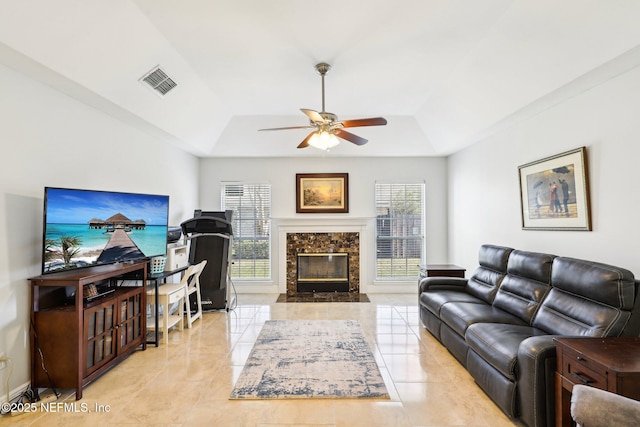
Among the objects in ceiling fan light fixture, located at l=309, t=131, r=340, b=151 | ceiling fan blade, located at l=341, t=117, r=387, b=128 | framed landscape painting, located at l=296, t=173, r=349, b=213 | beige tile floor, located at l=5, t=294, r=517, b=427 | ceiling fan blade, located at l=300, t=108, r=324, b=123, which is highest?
ceiling fan blade, located at l=300, t=108, r=324, b=123

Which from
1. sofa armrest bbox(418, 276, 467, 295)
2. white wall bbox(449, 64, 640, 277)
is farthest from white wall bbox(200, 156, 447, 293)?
sofa armrest bbox(418, 276, 467, 295)

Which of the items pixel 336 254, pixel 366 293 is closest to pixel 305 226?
pixel 336 254

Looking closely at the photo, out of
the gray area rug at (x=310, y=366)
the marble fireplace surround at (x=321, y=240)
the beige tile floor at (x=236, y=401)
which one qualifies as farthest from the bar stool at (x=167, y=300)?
the marble fireplace surround at (x=321, y=240)

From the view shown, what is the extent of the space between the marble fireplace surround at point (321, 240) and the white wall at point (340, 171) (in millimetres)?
145

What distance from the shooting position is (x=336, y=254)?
6.44 metres

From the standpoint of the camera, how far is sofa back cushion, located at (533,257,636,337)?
2229mm

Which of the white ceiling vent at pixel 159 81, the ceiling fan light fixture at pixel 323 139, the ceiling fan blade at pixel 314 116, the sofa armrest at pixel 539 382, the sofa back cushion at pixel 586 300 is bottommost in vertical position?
the sofa armrest at pixel 539 382

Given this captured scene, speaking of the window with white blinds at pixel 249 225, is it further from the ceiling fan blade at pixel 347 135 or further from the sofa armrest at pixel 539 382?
the sofa armrest at pixel 539 382

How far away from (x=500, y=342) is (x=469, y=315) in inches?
26.3

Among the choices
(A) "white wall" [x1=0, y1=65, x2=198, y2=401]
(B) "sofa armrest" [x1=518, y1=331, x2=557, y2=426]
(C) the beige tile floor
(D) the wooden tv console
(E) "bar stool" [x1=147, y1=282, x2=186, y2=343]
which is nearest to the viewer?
Answer: (B) "sofa armrest" [x1=518, y1=331, x2=557, y2=426]

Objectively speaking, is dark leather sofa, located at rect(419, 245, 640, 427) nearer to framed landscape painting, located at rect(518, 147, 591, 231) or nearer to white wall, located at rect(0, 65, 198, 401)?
framed landscape painting, located at rect(518, 147, 591, 231)

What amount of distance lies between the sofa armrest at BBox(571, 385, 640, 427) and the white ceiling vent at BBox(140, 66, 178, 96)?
4.22 meters

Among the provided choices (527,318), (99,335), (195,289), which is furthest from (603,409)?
(195,289)

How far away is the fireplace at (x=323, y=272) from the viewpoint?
6.40 meters
